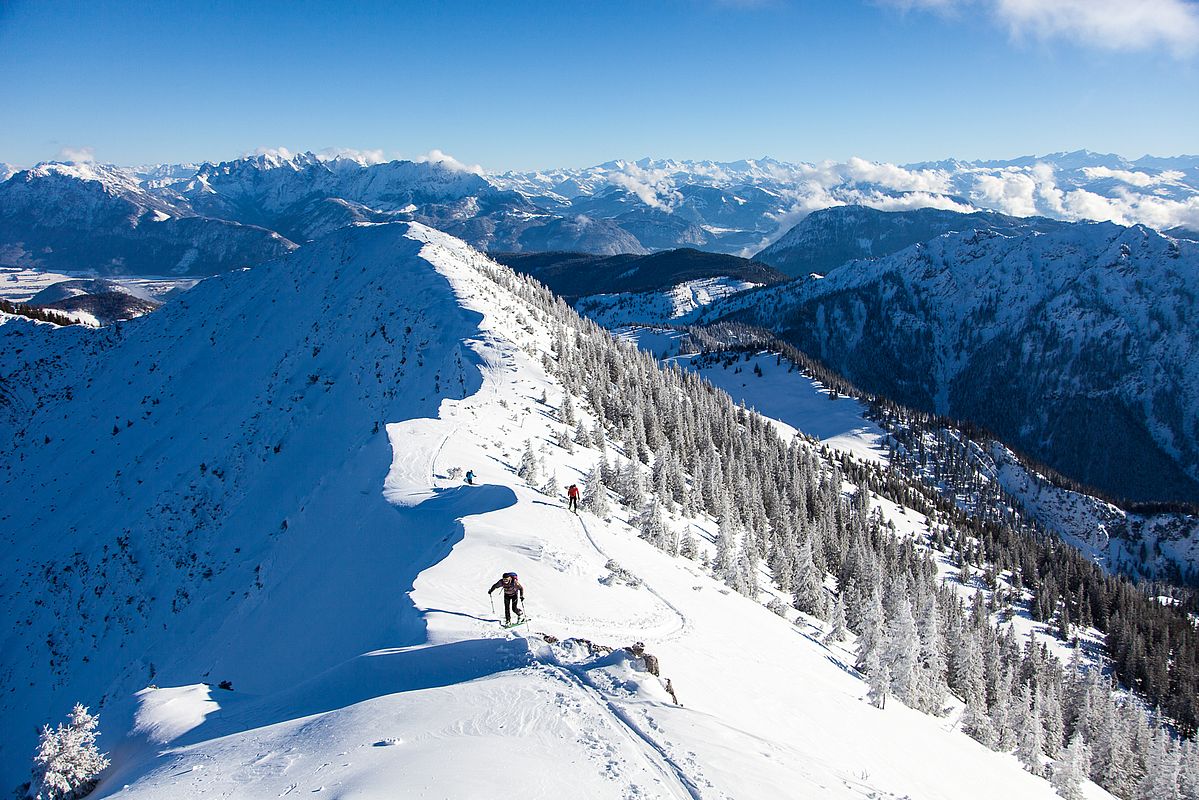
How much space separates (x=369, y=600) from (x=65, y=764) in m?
13.0

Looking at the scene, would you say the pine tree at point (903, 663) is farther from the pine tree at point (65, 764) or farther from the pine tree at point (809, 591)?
the pine tree at point (65, 764)

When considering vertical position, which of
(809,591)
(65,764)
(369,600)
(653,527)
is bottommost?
(809,591)

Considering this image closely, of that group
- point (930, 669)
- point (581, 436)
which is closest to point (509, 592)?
point (930, 669)

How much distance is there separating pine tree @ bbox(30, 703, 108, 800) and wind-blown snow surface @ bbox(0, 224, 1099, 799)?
0.96 meters

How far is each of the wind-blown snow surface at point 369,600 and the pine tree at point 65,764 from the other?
961 mm

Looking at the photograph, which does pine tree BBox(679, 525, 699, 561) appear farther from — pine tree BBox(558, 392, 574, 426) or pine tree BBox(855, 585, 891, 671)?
pine tree BBox(558, 392, 574, 426)

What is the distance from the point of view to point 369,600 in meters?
28.5

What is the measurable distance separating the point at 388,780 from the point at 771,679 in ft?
57.8

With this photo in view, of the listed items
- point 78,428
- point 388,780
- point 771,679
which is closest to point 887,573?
point 771,679

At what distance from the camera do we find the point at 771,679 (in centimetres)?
2552

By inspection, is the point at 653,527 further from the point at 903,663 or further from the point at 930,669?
the point at 930,669

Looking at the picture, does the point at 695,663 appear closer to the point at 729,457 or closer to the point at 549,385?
the point at 549,385

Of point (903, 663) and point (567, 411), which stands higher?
point (567, 411)

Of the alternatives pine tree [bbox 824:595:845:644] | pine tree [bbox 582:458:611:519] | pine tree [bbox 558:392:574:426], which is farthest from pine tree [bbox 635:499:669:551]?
pine tree [bbox 558:392:574:426]
